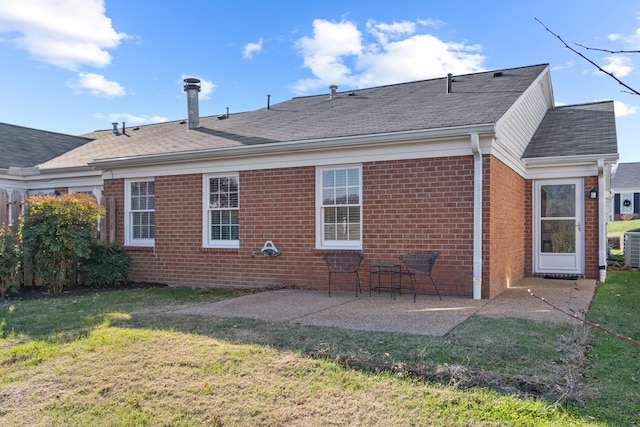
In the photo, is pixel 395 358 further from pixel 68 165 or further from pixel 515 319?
pixel 68 165

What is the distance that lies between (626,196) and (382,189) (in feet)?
119

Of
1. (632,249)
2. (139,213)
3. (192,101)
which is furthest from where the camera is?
(192,101)

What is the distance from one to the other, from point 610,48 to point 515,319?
5.60m

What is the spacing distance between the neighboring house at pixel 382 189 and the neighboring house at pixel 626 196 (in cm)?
2842

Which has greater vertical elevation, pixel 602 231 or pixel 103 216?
pixel 103 216

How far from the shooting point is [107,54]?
55.2 feet

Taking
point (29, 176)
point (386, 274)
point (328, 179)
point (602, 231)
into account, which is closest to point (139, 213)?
point (29, 176)

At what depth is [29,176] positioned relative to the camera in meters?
14.5

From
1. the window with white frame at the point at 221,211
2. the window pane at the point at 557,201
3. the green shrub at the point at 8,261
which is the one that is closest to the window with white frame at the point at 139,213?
the window with white frame at the point at 221,211

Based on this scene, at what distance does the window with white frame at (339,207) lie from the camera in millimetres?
9711

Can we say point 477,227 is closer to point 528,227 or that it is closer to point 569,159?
point 569,159

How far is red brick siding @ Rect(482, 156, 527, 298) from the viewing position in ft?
28.2

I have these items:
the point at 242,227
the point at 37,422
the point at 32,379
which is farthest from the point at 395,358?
the point at 242,227

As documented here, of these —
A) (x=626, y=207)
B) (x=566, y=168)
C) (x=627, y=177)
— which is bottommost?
(x=626, y=207)
